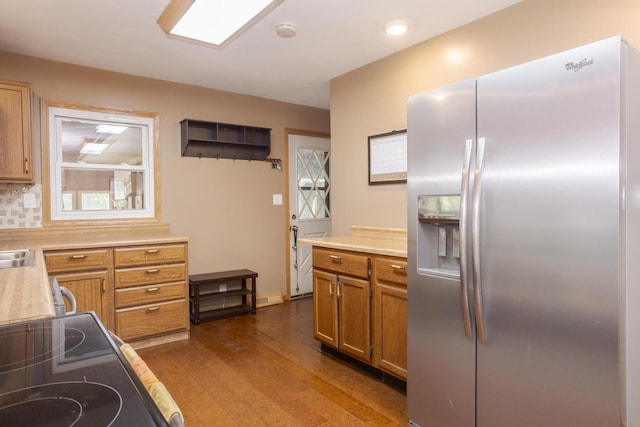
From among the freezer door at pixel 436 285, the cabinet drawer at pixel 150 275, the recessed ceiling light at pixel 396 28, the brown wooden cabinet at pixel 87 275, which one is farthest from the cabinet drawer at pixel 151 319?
the recessed ceiling light at pixel 396 28

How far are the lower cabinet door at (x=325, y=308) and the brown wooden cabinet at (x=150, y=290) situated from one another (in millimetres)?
1242

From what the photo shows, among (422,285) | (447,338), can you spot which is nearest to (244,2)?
A: (422,285)

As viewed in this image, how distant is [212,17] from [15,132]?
202 centimetres

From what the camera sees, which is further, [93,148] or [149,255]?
[93,148]

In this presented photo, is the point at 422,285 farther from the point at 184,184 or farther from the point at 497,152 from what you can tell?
the point at 184,184

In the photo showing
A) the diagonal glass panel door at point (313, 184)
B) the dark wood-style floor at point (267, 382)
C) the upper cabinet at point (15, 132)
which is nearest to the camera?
the dark wood-style floor at point (267, 382)

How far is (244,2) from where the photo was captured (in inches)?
69.8

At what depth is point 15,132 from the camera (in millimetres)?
2885

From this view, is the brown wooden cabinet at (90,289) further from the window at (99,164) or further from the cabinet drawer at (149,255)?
the window at (99,164)

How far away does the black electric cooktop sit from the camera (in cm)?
61

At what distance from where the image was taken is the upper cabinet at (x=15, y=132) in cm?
284

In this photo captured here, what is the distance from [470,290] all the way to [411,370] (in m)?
0.62

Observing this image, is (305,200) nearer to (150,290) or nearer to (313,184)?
(313,184)

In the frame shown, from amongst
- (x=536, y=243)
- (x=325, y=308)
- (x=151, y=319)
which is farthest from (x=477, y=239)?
(x=151, y=319)
